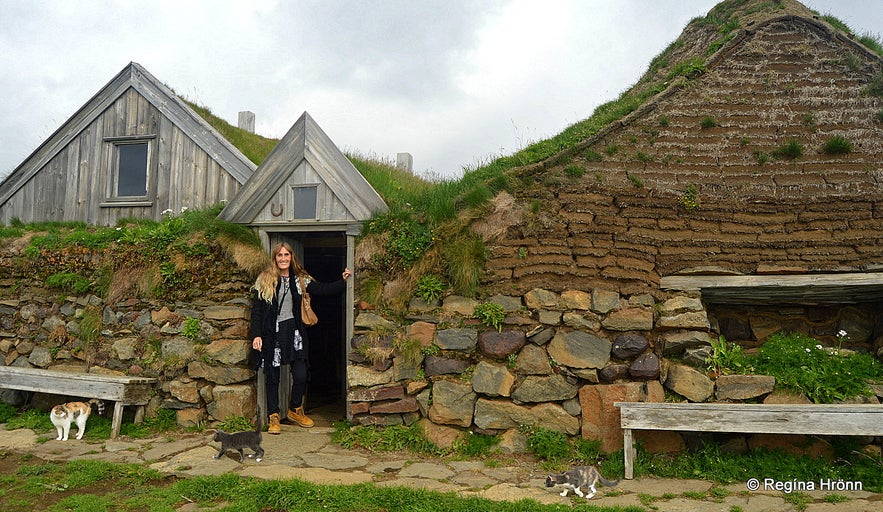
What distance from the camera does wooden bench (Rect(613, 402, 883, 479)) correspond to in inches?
206

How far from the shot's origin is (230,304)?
7.47 metres

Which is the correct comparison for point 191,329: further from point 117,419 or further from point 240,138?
point 240,138

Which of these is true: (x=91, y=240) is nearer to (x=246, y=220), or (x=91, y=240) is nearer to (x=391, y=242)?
(x=246, y=220)

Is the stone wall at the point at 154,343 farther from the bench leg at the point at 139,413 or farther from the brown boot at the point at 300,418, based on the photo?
the brown boot at the point at 300,418

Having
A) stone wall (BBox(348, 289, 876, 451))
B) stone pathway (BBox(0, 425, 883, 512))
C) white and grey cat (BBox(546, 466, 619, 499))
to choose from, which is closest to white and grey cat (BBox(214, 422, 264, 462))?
stone pathway (BBox(0, 425, 883, 512))

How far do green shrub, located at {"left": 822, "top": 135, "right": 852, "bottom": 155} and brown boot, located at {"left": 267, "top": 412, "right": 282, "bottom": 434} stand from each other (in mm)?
7157

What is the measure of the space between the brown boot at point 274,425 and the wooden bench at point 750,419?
3.95 meters

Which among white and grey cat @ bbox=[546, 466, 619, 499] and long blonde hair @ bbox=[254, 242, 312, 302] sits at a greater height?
long blonde hair @ bbox=[254, 242, 312, 302]

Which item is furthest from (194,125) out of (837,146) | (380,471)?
(837,146)

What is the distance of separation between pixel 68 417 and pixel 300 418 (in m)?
2.62

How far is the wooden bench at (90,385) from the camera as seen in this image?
710cm

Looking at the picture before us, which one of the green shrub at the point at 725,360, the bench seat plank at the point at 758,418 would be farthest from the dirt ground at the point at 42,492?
the green shrub at the point at 725,360

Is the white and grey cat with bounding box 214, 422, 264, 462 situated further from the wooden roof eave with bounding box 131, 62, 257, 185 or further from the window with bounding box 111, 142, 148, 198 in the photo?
the window with bounding box 111, 142, 148, 198

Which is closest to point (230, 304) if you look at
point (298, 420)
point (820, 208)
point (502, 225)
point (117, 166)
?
point (298, 420)
